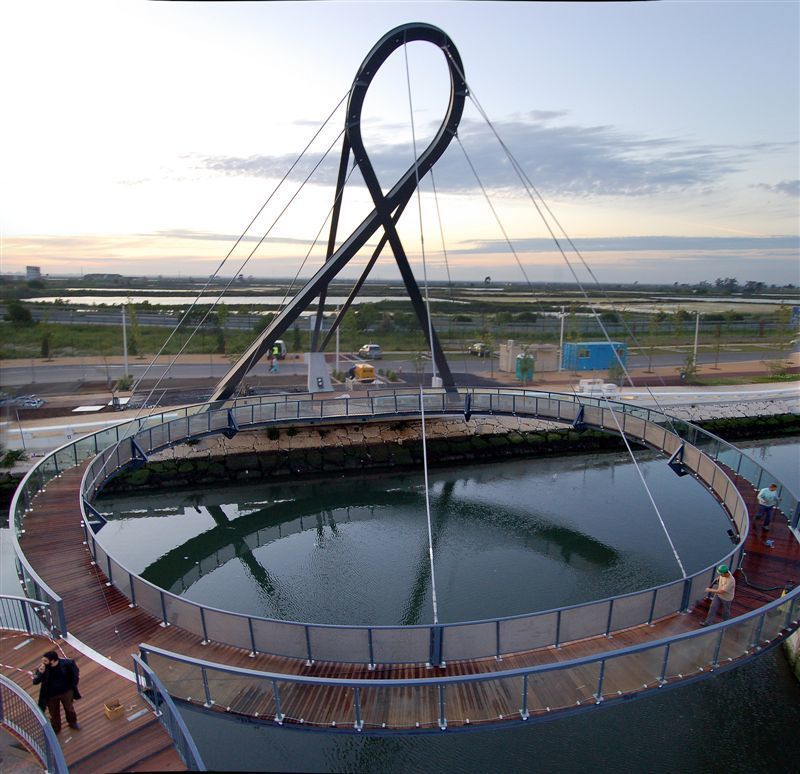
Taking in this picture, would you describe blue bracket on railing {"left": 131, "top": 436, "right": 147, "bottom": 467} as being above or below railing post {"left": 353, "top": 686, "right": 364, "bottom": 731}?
above

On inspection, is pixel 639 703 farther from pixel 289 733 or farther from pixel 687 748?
pixel 289 733

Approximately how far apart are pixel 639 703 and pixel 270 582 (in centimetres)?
1239

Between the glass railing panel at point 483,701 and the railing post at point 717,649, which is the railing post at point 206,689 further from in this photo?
the railing post at point 717,649

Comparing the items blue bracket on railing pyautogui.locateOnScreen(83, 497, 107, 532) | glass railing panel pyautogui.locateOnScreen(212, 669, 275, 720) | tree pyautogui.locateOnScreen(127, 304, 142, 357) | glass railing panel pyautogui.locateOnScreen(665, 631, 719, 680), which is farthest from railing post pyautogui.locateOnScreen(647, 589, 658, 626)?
tree pyautogui.locateOnScreen(127, 304, 142, 357)

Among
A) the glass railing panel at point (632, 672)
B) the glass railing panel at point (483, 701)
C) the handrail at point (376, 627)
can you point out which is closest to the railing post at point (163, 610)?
the handrail at point (376, 627)

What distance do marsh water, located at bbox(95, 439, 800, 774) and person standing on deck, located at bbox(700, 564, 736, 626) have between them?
311 cm

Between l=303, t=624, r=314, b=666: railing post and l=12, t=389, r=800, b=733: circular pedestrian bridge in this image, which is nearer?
l=12, t=389, r=800, b=733: circular pedestrian bridge

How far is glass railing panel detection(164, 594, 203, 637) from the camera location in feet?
35.5

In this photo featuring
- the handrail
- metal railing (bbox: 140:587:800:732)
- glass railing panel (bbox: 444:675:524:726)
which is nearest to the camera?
metal railing (bbox: 140:587:800:732)

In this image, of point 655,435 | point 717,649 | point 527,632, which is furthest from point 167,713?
point 655,435

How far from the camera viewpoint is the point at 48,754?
25.8 feet

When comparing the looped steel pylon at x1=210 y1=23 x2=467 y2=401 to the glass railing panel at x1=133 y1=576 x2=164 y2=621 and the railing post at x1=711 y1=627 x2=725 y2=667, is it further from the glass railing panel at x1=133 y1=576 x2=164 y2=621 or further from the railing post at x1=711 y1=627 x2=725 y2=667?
the railing post at x1=711 y1=627 x2=725 y2=667

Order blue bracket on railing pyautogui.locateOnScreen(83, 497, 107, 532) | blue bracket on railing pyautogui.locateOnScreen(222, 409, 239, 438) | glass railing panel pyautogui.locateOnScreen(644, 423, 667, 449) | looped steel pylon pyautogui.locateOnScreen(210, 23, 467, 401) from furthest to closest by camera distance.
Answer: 1. looped steel pylon pyautogui.locateOnScreen(210, 23, 467, 401)
2. blue bracket on railing pyautogui.locateOnScreen(222, 409, 239, 438)
3. glass railing panel pyautogui.locateOnScreen(644, 423, 667, 449)
4. blue bracket on railing pyautogui.locateOnScreen(83, 497, 107, 532)

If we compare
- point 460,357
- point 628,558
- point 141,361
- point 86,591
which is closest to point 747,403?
point 628,558
